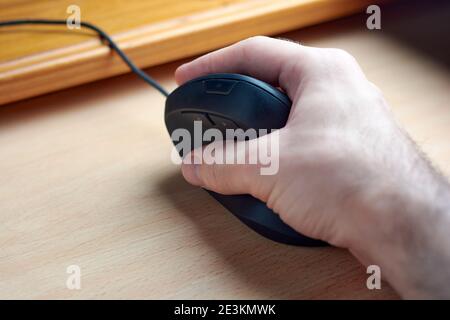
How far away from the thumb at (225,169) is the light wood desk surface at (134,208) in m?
0.03

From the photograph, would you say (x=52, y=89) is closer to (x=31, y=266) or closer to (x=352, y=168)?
(x=31, y=266)

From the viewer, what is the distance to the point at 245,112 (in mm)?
480

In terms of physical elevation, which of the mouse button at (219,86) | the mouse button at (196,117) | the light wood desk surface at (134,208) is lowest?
the light wood desk surface at (134,208)

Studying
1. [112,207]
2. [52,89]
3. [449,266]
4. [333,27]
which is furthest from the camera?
[333,27]

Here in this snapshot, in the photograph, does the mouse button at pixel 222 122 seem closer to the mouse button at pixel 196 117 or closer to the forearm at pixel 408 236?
the mouse button at pixel 196 117

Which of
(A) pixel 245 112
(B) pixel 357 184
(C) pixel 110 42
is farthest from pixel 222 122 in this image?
(C) pixel 110 42

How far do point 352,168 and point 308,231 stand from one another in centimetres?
6

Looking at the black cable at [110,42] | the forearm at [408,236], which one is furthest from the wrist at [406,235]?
the black cable at [110,42]

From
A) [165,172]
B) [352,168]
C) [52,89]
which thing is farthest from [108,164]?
[352,168]

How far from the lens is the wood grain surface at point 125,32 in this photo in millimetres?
667

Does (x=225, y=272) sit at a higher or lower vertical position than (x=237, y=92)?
lower

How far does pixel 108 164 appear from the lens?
0.58 metres

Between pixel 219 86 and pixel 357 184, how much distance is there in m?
0.15

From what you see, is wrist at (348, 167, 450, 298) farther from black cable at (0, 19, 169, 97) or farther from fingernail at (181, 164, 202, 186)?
black cable at (0, 19, 169, 97)
